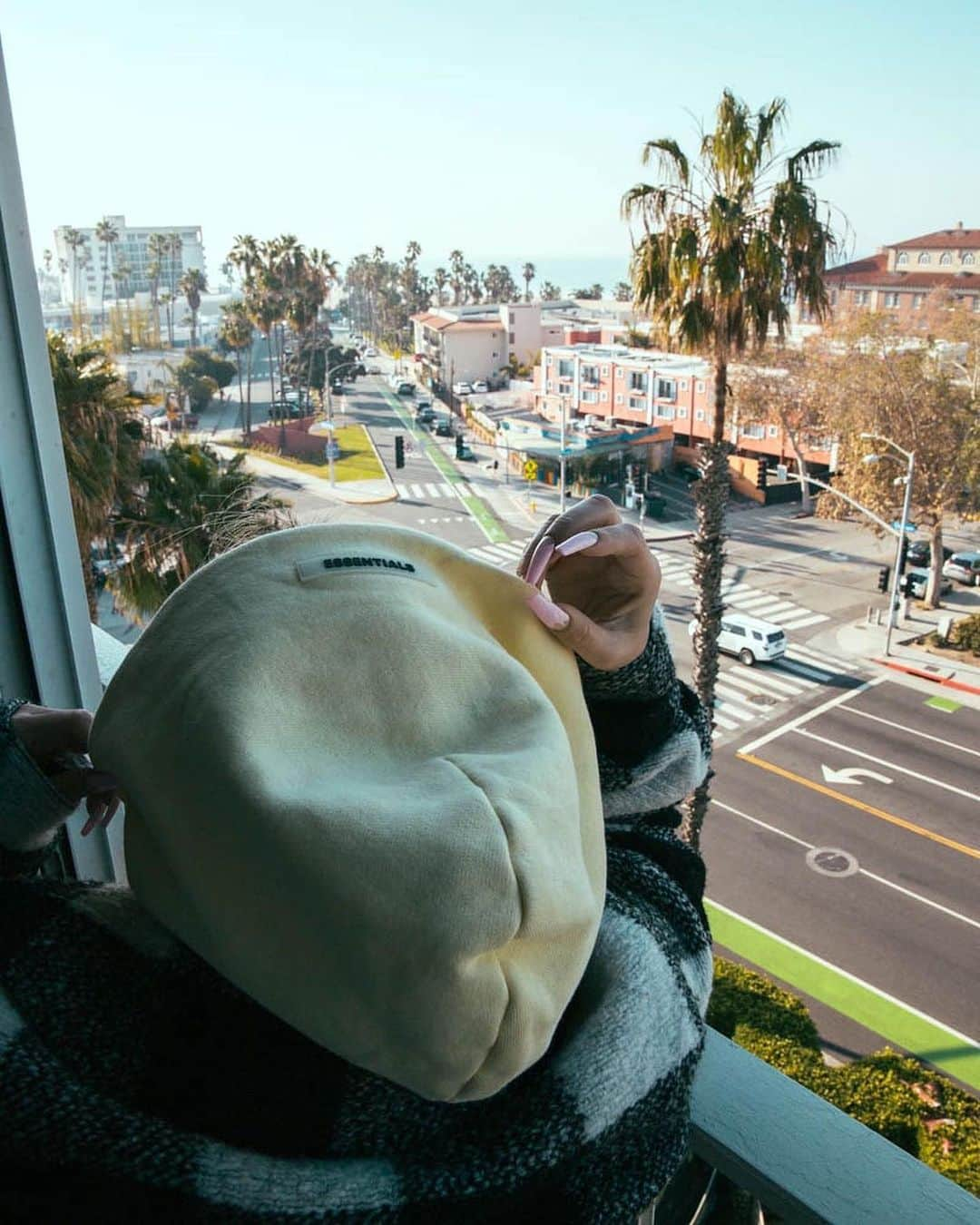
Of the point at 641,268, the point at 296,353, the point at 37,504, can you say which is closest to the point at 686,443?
the point at 296,353

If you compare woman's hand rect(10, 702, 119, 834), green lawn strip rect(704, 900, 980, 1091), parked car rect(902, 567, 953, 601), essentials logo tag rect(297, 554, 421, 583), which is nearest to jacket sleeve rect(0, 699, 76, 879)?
woman's hand rect(10, 702, 119, 834)

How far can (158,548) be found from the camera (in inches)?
247

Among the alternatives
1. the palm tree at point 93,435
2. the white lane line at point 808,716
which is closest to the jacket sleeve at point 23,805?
the palm tree at point 93,435

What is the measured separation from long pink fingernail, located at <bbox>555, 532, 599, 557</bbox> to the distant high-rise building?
142 feet

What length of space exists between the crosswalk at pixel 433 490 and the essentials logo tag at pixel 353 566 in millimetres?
20970

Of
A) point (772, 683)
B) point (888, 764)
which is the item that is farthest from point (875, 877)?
point (772, 683)

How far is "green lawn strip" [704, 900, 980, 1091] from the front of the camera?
6.32m

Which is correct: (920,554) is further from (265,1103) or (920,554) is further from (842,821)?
(265,1103)

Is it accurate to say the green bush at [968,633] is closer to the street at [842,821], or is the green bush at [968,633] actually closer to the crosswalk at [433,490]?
the street at [842,821]

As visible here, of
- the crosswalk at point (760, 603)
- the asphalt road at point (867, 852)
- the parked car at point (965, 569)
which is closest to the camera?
the asphalt road at point (867, 852)

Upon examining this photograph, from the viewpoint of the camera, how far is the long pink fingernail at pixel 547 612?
623mm

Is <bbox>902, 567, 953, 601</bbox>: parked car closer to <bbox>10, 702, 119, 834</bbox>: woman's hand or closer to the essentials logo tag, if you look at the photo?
<bbox>10, 702, 119, 834</bbox>: woman's hand

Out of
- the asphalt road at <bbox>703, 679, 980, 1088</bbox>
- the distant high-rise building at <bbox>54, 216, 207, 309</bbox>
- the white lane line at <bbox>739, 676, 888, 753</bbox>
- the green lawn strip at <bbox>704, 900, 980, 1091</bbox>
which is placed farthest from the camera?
the distant high-rise building at <bbox>54, 216, 207, 309</bbox>

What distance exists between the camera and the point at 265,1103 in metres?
0.56
